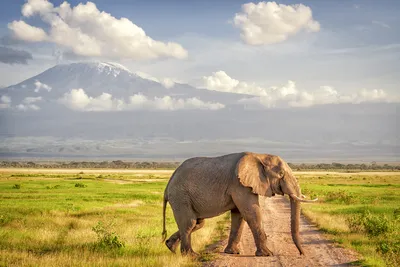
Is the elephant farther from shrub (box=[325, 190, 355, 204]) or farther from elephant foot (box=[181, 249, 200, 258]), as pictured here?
shrub (box=[325, 190, 355, 204])

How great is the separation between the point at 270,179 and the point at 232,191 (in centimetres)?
137

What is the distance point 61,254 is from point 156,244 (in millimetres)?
3629

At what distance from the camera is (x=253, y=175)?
1709cm

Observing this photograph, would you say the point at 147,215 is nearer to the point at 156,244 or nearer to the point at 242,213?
the point at 156,244

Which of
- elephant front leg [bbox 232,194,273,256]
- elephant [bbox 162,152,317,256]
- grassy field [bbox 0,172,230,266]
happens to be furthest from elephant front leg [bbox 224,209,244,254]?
grassy field [bbox 0,172,230,266]

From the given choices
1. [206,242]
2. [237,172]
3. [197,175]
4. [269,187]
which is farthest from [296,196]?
[206,242]

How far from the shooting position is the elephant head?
16.9m

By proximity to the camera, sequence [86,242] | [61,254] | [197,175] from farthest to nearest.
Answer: [86,242]
[197,175]
[61,254]

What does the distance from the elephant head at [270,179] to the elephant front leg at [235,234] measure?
1.49m

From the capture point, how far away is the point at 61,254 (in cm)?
1650

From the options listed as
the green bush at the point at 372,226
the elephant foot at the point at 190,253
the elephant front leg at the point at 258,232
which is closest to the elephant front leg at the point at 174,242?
the elephant foot at the point at 190,253

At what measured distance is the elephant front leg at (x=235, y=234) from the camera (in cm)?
1752

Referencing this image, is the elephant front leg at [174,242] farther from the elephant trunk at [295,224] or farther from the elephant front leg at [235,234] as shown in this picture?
the elephant trunk at [295,224]

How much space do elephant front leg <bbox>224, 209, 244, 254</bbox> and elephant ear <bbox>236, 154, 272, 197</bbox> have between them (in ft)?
4.79
